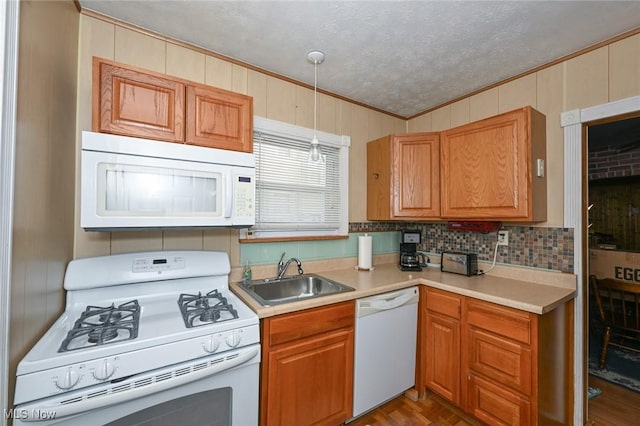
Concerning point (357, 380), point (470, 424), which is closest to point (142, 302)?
point (357, 380)

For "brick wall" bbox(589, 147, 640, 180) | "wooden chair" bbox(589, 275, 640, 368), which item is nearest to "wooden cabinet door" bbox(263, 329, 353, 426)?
"wooden chair" bbox(589, 275, 640, 368)

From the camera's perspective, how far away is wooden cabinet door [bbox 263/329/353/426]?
1.40m

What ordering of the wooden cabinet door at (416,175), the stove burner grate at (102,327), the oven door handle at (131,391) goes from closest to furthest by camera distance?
the oven door handle at (131,391), the stove burner grate at (102,327), the wooden cabinet door at (416,175)

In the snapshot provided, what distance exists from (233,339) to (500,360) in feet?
5.04

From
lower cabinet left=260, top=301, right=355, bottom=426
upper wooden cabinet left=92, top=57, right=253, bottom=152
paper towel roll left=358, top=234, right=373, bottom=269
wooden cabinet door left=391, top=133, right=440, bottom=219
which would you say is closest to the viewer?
upper wooden cabinet left=92, top=57, right=253, bottom=152

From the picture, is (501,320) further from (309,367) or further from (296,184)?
(296,184)

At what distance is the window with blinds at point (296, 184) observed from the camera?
2045mm

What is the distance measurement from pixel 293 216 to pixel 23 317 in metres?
1.55

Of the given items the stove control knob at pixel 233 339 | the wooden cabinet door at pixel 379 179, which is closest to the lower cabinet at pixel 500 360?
the wooden cabinet door at pixel 379 179

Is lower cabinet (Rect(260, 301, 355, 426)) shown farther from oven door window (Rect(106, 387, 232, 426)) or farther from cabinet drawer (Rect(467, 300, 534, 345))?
cabinet drawer (Rect(467, 300, 534, 345))

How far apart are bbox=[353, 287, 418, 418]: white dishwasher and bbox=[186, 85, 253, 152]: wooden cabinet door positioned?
4.09 feet

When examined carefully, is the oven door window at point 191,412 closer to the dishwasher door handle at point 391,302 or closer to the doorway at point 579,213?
the dishwasher door handle at point 391,302

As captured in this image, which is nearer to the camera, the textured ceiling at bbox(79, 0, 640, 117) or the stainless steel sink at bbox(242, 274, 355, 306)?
the textured ceiling at bbox(79, 0, 640, 117)

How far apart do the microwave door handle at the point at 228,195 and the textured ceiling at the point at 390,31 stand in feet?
3.01
